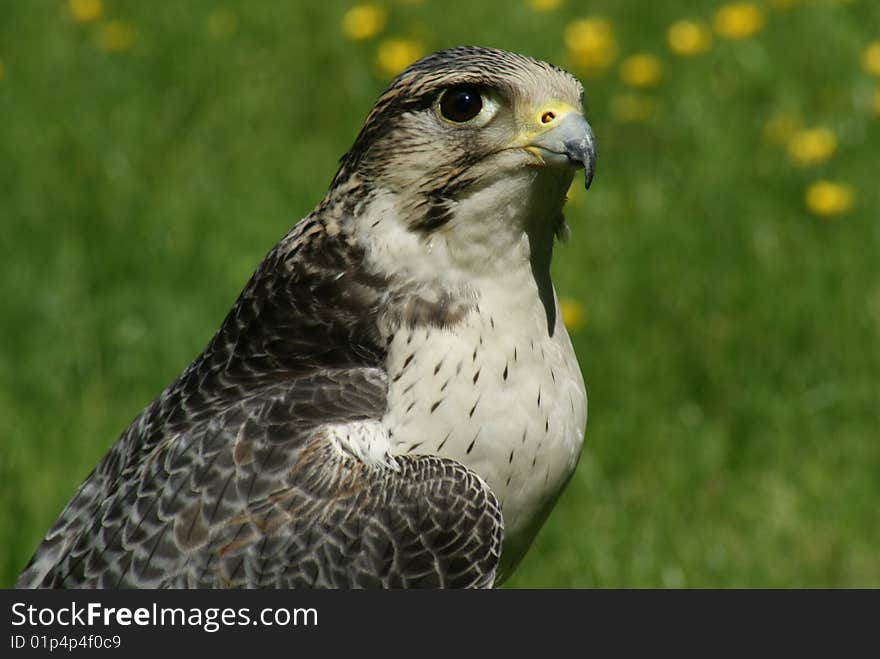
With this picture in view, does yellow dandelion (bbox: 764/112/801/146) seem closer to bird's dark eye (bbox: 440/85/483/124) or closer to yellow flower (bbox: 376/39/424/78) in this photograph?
yellow flower (bbox: 376/39/424/78)

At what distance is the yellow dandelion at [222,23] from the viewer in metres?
8.01

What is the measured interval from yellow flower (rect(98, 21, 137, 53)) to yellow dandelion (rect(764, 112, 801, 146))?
3170mm

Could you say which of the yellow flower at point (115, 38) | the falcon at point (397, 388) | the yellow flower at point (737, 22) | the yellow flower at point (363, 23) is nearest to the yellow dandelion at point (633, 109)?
the yellow flower at point (737, 22)

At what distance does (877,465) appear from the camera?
5656 millimetres

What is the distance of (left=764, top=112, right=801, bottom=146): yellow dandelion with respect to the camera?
6953 mm

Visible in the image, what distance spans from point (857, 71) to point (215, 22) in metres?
3.23

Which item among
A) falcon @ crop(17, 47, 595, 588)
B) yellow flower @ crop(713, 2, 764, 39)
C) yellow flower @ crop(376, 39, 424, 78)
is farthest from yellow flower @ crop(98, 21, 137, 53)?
falcon @ crop(17, 47, 595, 588)

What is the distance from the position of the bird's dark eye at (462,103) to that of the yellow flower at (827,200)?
125 inches

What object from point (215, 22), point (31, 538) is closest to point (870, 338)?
point (31, 538)

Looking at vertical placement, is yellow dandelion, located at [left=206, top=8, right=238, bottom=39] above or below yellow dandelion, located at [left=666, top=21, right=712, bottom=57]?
above

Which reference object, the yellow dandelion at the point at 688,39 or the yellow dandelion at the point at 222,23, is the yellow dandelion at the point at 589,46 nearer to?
the yellow dandelion at the point at 688,39

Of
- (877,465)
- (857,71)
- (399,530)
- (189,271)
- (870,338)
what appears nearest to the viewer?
(399,530)

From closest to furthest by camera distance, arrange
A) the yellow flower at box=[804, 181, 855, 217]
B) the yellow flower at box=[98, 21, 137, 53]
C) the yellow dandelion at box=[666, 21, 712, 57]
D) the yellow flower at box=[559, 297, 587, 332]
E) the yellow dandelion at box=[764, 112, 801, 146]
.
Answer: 1. the yellow flower at box=[559, 297, 587, 332]
2. the yellow flower at box=[804, 181, 855, 217]
3. the yellow dandelion at box=[764, 112, 801, 146]
4. the yellow dandelion at box=[666, 21, 712, 57]
5. the yellow flower at box=[98, 21, 137, 53]

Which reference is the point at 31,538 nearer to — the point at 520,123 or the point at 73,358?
the point at 73,358
